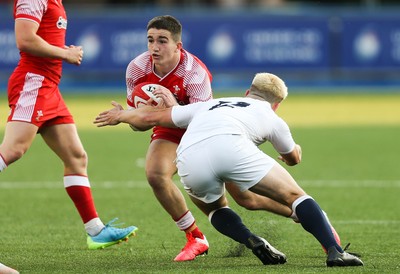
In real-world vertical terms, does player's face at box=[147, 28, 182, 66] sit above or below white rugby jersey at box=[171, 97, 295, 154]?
above

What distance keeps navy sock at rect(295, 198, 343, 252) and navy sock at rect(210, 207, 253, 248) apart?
48cm

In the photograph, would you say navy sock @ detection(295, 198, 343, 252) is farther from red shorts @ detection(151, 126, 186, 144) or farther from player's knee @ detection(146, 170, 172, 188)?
red shorts @ detection(151, 126, 186, 144)

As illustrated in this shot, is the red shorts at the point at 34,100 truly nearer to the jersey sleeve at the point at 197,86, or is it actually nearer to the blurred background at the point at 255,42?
the jersey sleeve at the point at 197,86

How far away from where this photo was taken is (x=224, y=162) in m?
7.25

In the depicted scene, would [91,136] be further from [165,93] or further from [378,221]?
[165,93]

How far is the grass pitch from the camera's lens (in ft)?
25.7

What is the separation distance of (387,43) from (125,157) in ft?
44.1

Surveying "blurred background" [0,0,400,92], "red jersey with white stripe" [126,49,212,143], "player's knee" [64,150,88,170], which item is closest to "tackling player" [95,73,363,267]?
"red jersey with white stripe" [126,49,212,143]

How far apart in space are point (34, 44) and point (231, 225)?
204 centimetres

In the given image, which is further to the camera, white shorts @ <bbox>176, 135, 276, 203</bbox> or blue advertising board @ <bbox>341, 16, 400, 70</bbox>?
blue advertising board @ <bbox>341, 16, 400, 70</bbox>

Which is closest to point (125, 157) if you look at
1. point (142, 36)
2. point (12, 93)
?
point (12, 93)

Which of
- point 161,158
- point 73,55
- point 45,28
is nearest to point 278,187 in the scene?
point 161,158

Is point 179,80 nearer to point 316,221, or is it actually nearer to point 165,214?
point 316,221

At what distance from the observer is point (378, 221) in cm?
1015
